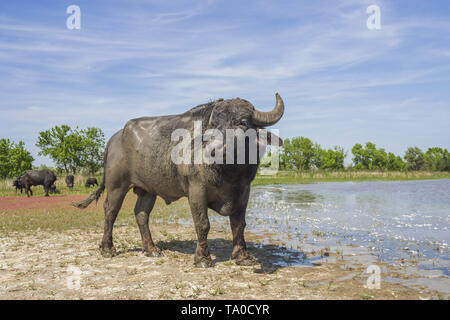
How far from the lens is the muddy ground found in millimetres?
4855

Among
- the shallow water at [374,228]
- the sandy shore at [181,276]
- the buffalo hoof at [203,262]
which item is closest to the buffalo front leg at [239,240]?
the sandy shore at [181,276]

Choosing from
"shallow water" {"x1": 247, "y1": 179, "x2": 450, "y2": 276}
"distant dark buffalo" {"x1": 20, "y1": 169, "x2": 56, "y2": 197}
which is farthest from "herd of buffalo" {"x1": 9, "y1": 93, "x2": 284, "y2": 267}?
"distant dark buffalo" {"x1": 20, "y1": 169, "x2": 56, "y2": 197}

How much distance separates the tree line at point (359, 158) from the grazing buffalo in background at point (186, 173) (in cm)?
8436

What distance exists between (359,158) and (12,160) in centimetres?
8293

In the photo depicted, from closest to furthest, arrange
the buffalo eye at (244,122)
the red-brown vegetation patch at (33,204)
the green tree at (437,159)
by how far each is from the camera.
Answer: the buffalo eye at (244,122), the red-brown vegetation patch at (33,204), the green tree at (437,159)

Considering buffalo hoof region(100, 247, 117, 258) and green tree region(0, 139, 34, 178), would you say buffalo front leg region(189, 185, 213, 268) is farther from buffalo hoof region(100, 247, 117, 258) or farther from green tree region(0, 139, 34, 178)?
green tree region(0, 139, 34, 178)

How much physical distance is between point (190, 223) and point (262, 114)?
7.07 m

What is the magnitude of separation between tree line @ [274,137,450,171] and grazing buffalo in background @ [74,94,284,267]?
8436 centimetres

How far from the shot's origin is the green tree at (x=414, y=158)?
319 ft

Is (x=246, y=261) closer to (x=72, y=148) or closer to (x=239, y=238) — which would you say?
(x=239, y=238)

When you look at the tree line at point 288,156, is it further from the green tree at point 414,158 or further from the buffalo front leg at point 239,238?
the buffalo front leg at point 239,238

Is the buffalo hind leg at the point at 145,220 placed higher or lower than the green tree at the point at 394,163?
lower

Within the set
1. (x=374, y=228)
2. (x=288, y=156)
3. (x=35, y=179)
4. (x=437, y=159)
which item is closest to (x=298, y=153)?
(x=288, y=156)
